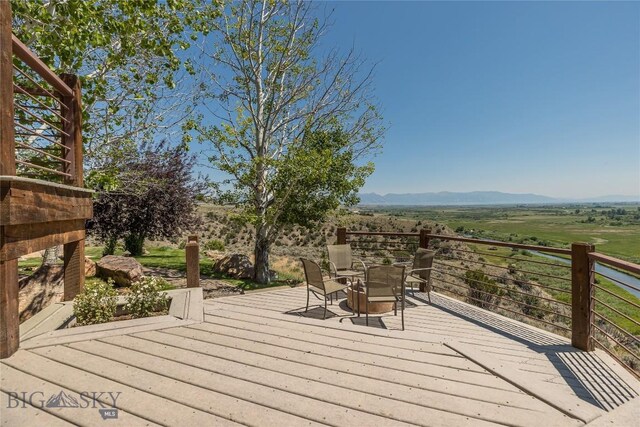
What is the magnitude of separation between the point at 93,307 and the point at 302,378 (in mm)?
2872

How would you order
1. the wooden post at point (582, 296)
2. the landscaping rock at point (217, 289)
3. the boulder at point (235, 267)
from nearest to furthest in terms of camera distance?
the wooden post at point (582, 296) → the landscaping rock at point (217, 289) → the boulder at point (235, 267)

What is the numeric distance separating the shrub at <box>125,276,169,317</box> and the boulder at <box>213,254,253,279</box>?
5.36 m

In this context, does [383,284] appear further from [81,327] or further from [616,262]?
[81,327]

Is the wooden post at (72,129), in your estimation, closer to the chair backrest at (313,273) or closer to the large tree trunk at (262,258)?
the chair backrest at (313,273)

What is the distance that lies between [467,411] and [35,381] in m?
3.05

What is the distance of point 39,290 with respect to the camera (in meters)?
3.88

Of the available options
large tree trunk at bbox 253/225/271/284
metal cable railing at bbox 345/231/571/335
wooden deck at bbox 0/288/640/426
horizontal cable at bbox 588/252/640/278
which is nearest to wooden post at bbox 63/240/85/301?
wooden deck at bbox 0/288/640/426

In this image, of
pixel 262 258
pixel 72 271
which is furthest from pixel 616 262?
pixel 262 258

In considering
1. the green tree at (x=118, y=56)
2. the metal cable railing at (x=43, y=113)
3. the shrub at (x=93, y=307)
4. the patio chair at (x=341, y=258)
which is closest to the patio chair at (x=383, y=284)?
the patio chair at (x=341, y=258)

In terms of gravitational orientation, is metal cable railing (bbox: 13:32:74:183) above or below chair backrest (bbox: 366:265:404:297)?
above

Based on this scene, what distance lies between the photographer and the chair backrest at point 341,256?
20.2 ft

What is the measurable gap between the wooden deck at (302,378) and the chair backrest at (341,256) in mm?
2631

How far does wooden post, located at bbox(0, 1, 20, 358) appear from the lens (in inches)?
95.1

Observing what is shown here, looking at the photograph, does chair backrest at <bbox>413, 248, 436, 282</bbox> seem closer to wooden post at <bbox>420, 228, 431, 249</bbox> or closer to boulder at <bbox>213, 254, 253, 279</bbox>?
wooden post at <bbox>420, 228, 431, 249</bbox>
